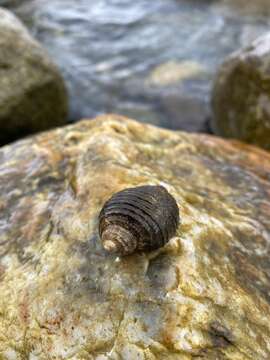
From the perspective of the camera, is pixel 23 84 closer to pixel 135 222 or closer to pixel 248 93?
pixel 248 93

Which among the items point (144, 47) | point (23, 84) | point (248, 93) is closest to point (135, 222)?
point (248, 93)

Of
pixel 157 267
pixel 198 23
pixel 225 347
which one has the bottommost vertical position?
pixel 198 23

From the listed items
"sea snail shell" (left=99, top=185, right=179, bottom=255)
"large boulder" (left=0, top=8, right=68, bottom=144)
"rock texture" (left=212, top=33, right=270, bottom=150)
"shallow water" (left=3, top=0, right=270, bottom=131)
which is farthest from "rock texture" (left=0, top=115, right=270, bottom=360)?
"shallow water" (left=3, top=0, right=270, bottom=131)

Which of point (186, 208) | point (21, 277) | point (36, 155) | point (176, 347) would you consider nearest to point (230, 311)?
point (176, 347)

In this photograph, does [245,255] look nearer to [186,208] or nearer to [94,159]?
[186,208]

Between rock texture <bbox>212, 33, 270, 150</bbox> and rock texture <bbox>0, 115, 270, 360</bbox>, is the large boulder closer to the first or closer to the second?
rock texture <bbox>0, 115, 270, 360</bbox>

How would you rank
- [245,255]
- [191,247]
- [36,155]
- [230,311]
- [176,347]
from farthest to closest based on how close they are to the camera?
[36,155]
[245,255]
[191,247]
[230,311]
[176,347]
